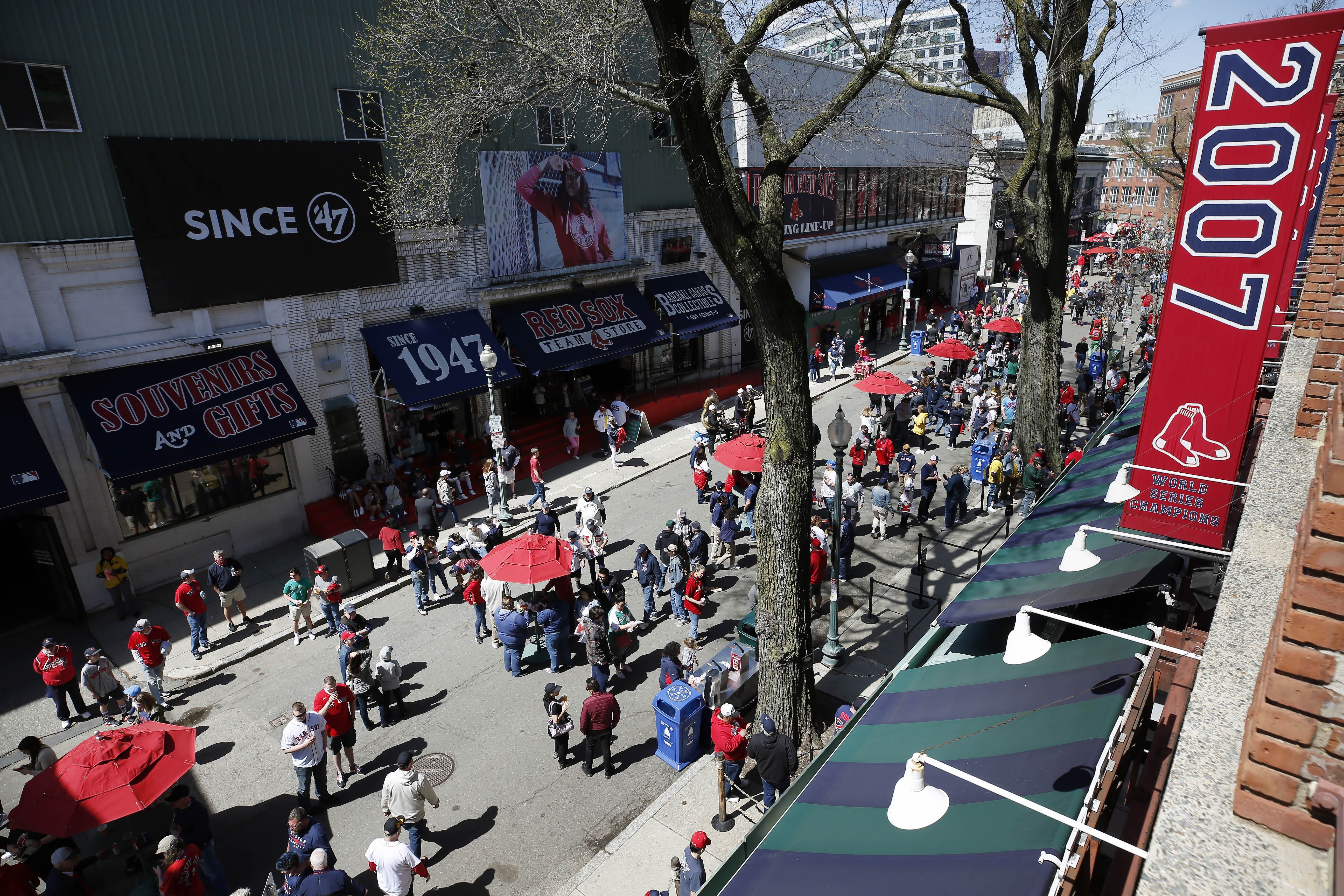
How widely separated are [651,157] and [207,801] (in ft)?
74.0

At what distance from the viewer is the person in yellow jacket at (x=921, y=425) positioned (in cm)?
2114

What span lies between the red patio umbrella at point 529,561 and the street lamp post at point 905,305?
81.8ft

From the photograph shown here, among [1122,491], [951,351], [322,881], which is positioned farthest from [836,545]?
[951,351]

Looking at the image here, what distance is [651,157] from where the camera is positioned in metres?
26.0

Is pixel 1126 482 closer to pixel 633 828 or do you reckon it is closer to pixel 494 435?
pixel 633 828

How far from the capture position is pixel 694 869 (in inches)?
296

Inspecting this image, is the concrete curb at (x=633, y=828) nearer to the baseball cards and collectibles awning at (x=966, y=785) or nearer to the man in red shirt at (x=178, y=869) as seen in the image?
the baseball cards and collectibles awning at (x=966, y=785)

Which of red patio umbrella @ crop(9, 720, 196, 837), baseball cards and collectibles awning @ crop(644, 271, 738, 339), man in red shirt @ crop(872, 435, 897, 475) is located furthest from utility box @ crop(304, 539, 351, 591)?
baseball cards and collectibles awning @ crop(644, 271, 738, 339)

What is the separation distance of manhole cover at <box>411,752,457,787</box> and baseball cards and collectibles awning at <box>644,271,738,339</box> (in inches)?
710

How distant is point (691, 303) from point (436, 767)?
20.1 m

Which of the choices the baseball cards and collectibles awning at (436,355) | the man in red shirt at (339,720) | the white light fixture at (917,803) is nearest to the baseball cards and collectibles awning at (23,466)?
the baseball cards and collectibles awning at (436,355)

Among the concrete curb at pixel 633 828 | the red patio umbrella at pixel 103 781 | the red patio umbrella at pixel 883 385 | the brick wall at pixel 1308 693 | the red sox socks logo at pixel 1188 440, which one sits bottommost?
the concrete curb at pixel 633 828

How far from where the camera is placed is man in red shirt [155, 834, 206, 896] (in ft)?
24.7

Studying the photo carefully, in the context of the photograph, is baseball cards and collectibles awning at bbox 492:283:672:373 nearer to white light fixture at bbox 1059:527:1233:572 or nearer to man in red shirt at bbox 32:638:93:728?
man in red shirt at bbox 32:638:93:728
